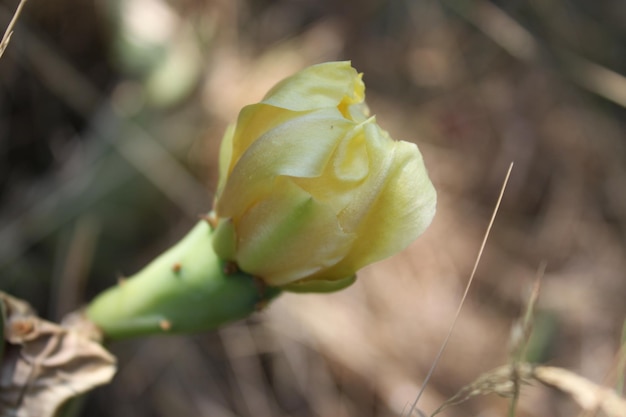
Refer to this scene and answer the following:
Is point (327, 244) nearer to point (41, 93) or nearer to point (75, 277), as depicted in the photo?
point (75, 277)

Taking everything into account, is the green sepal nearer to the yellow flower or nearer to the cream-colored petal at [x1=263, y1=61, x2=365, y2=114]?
the yellow flower

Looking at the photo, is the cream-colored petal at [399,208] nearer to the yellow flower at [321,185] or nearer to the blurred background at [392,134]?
the yellow flower at [321,185]

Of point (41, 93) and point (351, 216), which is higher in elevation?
point (351, 216)

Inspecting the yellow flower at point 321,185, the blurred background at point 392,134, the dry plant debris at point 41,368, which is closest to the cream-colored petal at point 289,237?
the yellow flower at point 321,185

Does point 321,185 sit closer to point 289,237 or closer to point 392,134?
point 289,237

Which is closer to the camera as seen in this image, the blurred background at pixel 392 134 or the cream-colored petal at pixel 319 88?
the cream-colored petal at pixel 319 88

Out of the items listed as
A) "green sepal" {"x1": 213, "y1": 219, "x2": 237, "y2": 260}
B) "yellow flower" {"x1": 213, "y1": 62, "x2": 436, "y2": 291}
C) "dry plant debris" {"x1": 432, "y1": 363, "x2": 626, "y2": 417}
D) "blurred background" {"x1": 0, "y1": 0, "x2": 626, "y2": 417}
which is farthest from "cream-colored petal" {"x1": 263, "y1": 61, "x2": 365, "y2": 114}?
"blurred background" {"x1": 0, "y1": 0, "x2": 626, "y2": 417}

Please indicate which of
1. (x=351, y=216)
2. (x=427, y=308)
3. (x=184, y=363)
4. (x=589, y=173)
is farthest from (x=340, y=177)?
(x=589, y=173)
